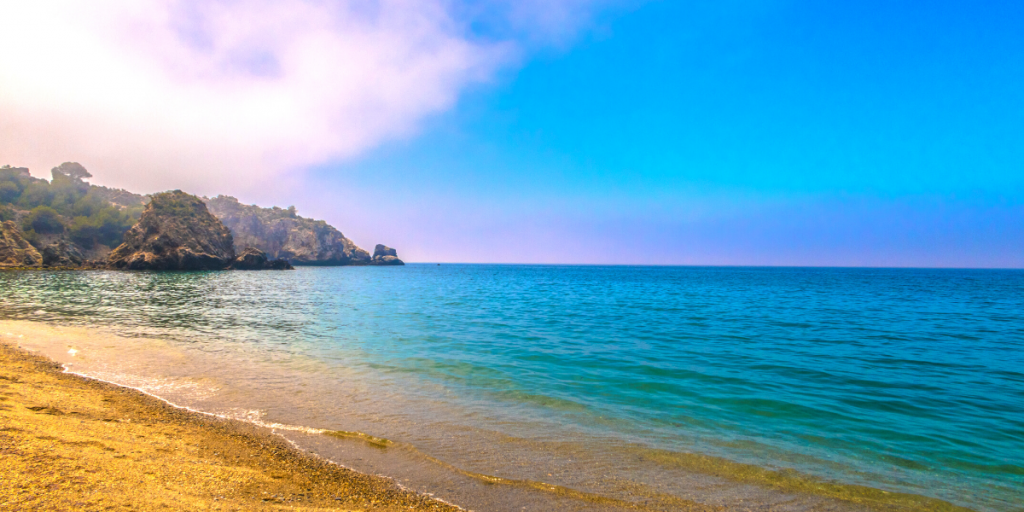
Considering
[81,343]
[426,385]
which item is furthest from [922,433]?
[81,343]

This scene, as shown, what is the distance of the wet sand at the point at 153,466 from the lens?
461cm

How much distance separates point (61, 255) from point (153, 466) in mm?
118846

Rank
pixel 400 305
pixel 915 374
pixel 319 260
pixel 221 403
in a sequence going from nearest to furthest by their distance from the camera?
1. pixel 221 403
2. pixel 915 374
3. pixel 400 305
4. pixel 319 260

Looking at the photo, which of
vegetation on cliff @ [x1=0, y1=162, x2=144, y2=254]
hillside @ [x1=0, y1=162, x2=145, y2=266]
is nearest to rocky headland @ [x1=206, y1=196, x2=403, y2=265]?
hillside @ [x1=0, y1=162, x2=145, y2=266]

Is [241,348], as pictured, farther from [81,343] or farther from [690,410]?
[690,410]

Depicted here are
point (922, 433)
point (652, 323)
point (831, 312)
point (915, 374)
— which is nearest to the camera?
point (922, 433)

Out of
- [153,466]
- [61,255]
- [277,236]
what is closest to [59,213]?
[61,255]

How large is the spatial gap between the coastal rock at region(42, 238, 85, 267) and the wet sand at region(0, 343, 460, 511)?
109767 mm

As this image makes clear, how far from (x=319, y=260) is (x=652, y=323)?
19589cm

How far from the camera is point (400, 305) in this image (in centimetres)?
3441

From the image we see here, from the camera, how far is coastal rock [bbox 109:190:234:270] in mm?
90875

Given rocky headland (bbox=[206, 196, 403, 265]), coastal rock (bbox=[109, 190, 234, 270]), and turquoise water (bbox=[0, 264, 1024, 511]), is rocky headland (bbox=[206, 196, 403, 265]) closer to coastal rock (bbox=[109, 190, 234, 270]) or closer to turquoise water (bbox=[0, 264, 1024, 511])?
coastal rock (bbox=[109, 190, 234, 270])

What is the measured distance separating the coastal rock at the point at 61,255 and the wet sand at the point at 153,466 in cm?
10977

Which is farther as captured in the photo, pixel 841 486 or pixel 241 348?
pixel 241 348
